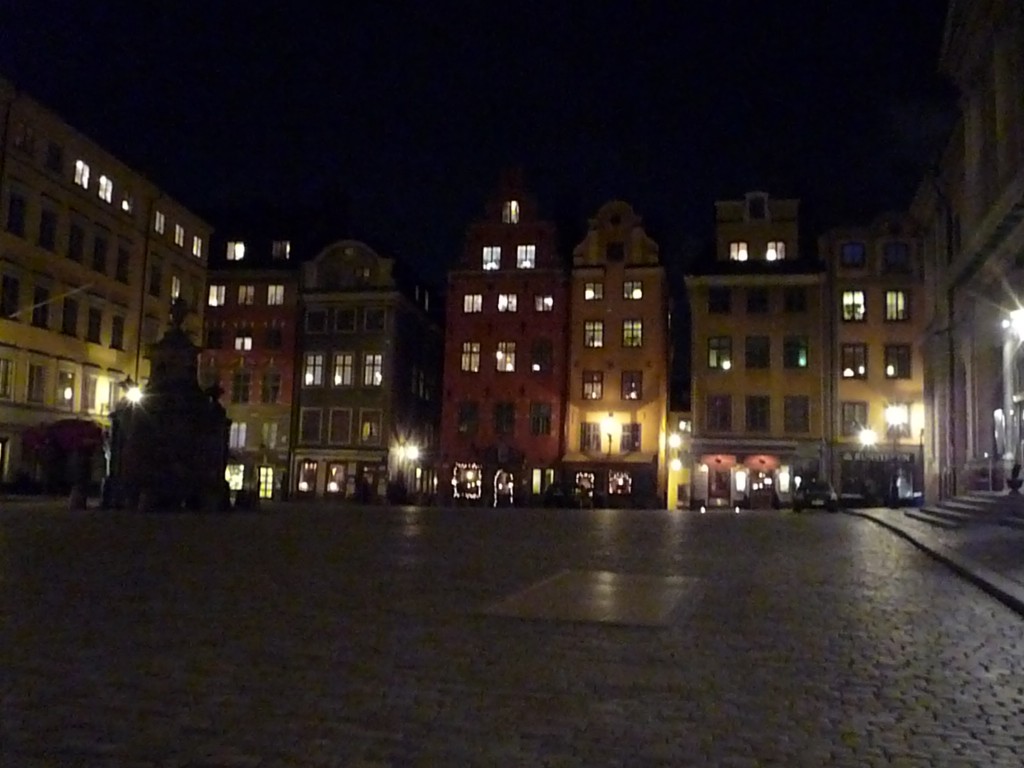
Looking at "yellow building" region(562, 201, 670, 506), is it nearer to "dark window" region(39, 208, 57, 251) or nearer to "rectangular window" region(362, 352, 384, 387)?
"rectangular window" region(362, 352, 384, 387)

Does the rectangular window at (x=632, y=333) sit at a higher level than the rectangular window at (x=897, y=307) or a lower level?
lower

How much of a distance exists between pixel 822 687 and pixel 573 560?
10159mm

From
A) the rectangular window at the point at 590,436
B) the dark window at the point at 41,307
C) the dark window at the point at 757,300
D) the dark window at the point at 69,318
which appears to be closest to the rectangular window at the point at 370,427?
the rectangular window at the point at 590,436

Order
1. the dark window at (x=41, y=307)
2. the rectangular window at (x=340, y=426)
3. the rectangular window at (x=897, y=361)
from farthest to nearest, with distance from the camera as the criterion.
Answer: the rectangular window at (x=340, y=426) → the rectangular window at (x=897, y=361) → the dark window at (x=41, y=307)

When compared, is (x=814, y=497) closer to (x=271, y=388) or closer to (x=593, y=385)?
(x=593, y=385)

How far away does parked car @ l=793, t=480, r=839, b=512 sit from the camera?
44469mm

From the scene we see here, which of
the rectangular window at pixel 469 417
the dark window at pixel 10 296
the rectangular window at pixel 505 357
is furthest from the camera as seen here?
the rectangular window at pixel 469 417

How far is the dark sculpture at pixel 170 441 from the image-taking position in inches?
1337

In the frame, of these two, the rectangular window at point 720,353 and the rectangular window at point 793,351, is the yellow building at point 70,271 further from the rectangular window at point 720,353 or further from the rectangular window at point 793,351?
the rectangular window at point 793,351

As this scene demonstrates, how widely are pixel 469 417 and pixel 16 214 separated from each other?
26952 mm

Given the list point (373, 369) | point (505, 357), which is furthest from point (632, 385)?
point (373, 369)

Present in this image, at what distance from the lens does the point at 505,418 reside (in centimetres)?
6256

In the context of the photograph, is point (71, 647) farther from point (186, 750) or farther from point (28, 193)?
point (28, 193)

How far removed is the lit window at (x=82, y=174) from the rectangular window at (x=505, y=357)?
24.5m
